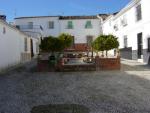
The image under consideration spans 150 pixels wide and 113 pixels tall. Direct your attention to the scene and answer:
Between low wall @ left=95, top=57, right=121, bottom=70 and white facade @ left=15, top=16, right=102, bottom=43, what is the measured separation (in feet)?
91.1

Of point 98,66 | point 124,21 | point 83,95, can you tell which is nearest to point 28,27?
point 124,21

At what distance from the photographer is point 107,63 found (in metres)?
18.9

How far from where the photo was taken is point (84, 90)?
1148cm

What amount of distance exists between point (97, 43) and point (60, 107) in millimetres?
12659

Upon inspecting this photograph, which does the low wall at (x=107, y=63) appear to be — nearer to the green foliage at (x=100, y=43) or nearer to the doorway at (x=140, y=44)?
the green foliage at (x=100, y=43)

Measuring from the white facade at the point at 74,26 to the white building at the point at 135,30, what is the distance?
36.8 feet

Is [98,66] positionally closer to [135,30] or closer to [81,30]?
[135,30]

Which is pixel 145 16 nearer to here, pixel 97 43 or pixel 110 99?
pixel 97 43

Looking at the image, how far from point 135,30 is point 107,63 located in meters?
9.09

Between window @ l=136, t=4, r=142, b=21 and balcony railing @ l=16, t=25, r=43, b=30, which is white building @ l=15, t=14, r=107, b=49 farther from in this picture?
window @ l=136, t=4, r=142, b=21

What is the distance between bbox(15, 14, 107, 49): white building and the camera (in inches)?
1837

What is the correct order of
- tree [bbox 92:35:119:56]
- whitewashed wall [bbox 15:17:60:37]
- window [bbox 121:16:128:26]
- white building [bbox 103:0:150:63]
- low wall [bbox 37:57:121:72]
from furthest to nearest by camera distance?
whitewashed wall [bbox 15:17:60:37], window [bbox 121:16:128:26], white building [bbox 103:0:150:63], tree [bbox 92:35:119:56], low wall [bbox 37:57:121:72]

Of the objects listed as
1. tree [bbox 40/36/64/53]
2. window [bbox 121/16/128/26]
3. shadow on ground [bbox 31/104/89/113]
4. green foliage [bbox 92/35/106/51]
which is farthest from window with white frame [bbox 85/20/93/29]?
shadow on ground [bbox 31/104/89/113]

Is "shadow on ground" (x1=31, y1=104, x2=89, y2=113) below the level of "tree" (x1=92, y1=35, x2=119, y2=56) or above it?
below
